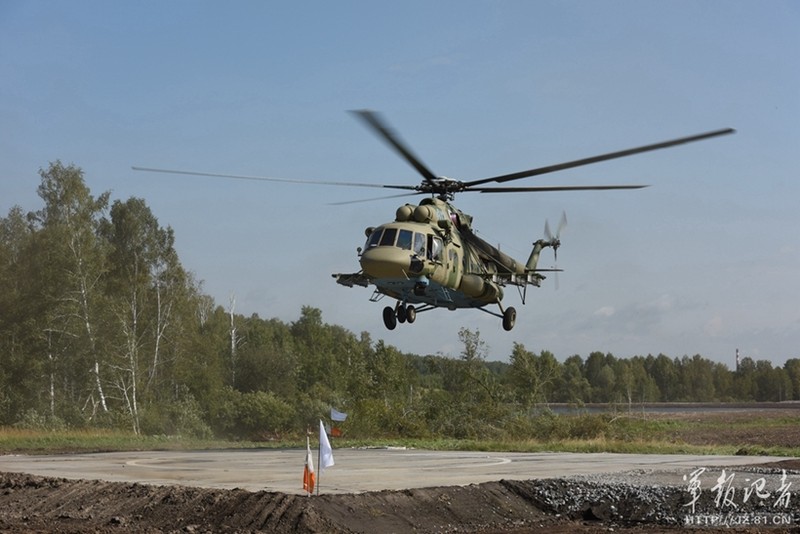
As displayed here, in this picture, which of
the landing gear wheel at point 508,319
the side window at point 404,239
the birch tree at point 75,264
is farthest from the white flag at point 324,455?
the birch tree at point 75,264

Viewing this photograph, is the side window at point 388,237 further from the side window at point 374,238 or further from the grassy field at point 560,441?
the grassy field at point 560,441

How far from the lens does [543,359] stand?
69.1 metres

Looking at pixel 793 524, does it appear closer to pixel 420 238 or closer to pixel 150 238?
pixel 420 238

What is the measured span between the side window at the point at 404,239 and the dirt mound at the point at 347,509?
25.8 ft

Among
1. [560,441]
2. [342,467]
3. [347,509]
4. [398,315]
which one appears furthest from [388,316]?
[560,441]

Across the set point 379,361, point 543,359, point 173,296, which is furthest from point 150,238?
point 543,359

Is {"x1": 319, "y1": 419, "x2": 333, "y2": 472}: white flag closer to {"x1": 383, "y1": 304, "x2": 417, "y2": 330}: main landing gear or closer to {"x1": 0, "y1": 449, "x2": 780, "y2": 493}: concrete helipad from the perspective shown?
{"x1": 0, "y1": 449, "x2": 780, "y2": 493}: concrete helipad

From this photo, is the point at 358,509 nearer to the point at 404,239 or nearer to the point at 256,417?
the point at 404,239

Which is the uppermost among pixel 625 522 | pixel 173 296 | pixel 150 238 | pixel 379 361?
pixel 150 238

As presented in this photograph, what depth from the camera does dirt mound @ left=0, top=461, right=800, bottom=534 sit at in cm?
1648

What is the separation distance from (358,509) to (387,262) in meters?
9.28

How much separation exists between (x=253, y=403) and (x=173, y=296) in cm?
933

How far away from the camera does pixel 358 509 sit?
56.1 feet

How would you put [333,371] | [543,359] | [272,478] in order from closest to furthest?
[272,478] → [543,359] → [333,371]
